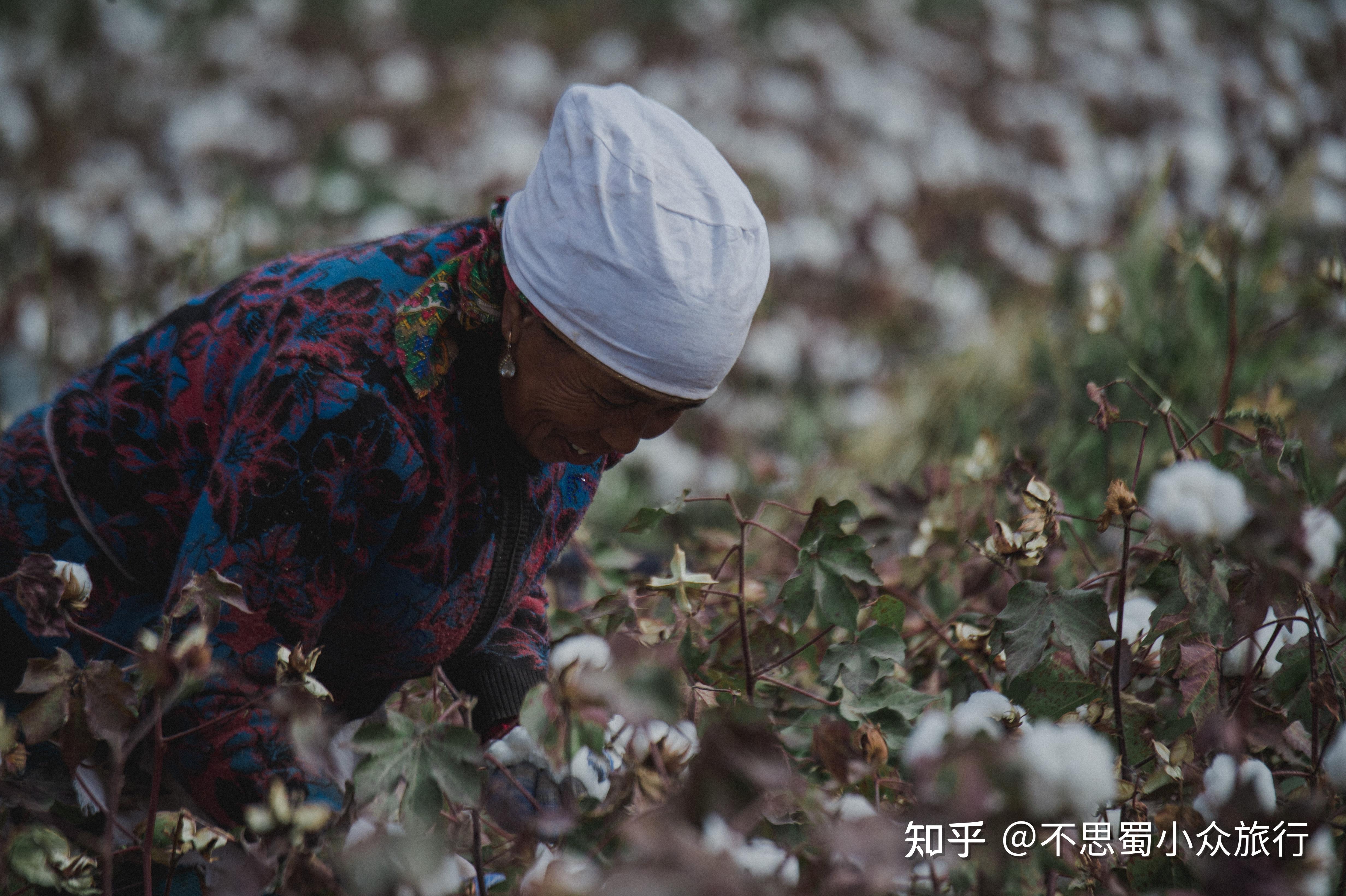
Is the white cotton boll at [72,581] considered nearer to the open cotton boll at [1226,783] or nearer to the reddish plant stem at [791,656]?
the reddish plant stem at [791,656]

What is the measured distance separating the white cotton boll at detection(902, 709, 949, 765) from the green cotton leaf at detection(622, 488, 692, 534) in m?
0.40

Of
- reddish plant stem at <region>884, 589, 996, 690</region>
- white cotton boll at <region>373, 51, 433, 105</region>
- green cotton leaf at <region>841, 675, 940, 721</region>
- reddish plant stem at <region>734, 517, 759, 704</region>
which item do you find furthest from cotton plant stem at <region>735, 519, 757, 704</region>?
white cotton boll at <region>373, 51, 433, 105</region>

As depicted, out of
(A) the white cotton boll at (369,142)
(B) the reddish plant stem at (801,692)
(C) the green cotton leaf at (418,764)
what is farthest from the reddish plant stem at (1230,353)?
(A) the white cotton boll at (369,142)

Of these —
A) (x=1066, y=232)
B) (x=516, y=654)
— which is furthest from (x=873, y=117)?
(x=516, y=654)

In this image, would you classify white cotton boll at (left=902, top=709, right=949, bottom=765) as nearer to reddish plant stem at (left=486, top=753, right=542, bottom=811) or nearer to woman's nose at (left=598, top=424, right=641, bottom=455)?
reddish plant stem at (left=486, top=753, right=542, bottom=811)

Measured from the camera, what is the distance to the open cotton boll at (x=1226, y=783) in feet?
3.19

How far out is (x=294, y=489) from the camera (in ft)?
3.87

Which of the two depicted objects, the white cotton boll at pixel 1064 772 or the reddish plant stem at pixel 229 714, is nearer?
the white cotton boll at pixel 1064 772

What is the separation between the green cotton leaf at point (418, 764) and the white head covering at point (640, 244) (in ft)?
1.49

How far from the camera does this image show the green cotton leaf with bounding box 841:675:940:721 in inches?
49.4

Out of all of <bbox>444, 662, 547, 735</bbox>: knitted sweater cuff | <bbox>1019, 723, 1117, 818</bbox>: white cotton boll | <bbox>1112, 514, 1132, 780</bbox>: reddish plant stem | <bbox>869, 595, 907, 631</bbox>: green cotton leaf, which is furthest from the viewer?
<bbox>444, 662, 547, 735</bbox>: knitted sweater cuff

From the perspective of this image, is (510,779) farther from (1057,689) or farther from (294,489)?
(1057,689)

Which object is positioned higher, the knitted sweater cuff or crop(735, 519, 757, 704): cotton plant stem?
crop(735, 519, 757, 704): cotton plant stem

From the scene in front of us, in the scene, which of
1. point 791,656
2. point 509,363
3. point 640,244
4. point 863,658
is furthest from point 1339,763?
point 509,363
